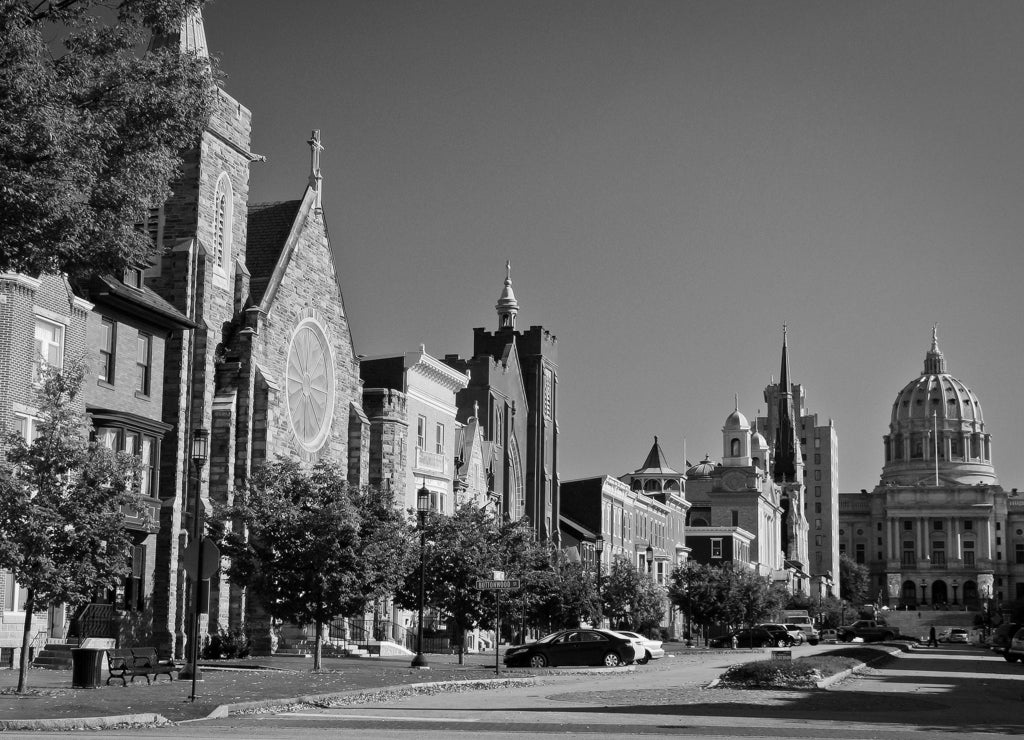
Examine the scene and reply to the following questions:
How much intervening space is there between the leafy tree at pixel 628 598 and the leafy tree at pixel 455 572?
2350 centimetres

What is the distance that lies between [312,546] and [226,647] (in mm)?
7934

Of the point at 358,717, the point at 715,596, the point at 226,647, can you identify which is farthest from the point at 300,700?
the point at 715,596

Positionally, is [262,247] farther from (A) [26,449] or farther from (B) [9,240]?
(B) [9,240]

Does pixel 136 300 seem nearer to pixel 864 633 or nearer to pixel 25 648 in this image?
pixel 25 648

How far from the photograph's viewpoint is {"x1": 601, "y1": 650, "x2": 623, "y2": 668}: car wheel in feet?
145

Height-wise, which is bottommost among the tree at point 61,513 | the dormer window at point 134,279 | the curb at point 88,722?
the curb at point 88,722

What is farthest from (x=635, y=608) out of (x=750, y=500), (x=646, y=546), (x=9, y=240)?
(x=750, y=500)

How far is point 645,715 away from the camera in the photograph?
23125mm

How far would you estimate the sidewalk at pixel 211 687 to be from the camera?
831 inches

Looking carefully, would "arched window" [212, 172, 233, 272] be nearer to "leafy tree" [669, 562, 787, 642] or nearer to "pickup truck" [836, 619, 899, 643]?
"leafy tree" [669, 562, 787, 642]

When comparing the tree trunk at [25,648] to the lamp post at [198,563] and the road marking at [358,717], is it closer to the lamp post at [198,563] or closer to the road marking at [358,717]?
the lamp post at [198,563]

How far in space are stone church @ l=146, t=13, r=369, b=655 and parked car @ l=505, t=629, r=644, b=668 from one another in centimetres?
845

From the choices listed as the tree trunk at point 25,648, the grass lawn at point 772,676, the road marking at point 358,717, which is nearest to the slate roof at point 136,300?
the tree trunk at point 25,648

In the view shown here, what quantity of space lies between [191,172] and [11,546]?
21.8 m
